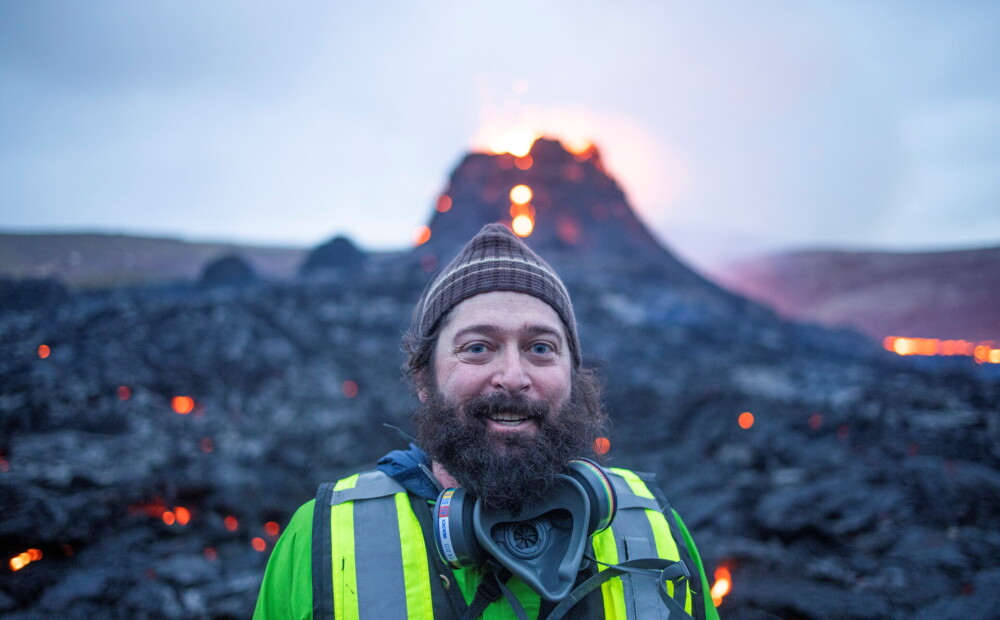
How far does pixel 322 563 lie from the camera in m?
1.96

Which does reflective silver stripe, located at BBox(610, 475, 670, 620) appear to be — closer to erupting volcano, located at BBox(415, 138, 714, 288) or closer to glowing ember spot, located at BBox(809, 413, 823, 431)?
glowing ember spot, located at BBox(809, 413, 823, 431)

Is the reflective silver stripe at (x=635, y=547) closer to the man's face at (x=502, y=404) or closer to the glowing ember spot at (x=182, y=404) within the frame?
the man's face at (x=502, y=404)

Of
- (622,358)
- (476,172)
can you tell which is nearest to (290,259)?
(476,172)

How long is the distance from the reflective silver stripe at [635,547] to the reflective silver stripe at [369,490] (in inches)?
36.0

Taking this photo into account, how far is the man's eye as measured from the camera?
2404 mm

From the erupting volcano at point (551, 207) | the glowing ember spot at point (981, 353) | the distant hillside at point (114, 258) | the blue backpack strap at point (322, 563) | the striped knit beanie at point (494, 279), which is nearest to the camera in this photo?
the blue backpack strap at point (322, 563)

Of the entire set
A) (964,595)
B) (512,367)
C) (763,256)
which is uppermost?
(763,256)

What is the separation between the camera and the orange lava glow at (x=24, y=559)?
7160mm

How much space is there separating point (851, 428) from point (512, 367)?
1183 centimetres

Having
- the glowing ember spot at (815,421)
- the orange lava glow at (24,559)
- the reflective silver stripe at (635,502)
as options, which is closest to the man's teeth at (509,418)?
the reflective silver stripe at (635,502)

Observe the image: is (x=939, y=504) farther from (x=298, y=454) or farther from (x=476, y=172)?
(x=476, y=172)

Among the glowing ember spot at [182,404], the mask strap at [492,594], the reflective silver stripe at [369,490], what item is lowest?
the mask strap at [492,594]

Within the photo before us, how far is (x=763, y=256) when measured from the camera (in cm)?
6078

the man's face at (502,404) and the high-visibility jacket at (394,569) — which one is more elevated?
the man's face at (502,404)
